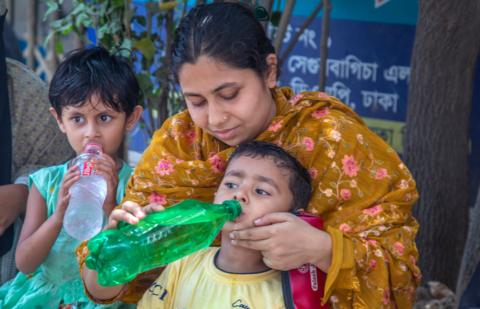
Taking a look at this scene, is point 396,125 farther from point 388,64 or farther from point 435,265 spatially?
point 435,265

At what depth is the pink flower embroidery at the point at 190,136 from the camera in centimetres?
296

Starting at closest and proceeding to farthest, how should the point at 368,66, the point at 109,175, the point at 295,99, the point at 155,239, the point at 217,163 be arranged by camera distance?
the point at 155,239 < the point at 217,163 < the point at 295,99 < the point at 109,175 < the point at 368,66

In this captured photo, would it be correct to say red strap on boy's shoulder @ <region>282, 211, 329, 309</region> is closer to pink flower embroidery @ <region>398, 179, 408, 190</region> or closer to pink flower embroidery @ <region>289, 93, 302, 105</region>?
pink flower embroidery @ <region>398, 179, 408, 190</region>

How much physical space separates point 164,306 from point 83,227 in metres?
0.59

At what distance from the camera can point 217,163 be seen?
9.29ft

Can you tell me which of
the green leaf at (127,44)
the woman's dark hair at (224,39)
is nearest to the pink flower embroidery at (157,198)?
the woman's dark hair at (224,39)

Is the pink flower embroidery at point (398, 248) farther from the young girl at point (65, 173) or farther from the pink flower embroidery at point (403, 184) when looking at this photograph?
the young girl at point (65, 173)

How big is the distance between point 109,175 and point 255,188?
689mm

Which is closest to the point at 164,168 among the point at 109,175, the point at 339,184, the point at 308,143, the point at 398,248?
the point at 109,175

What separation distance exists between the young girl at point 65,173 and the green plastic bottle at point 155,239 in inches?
25.2

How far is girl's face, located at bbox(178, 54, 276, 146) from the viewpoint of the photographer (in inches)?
104

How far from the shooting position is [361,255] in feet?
8.45

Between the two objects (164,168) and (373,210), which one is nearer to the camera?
(373,210)

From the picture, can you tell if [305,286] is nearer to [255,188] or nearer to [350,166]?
[255,188]
